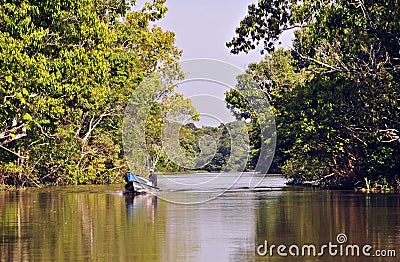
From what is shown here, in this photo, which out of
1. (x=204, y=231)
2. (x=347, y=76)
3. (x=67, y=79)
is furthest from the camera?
(x=347, y=76)

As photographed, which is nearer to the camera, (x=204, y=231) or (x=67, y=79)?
(x=204, y=231)

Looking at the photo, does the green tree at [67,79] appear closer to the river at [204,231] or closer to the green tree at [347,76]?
the river at [204,231]

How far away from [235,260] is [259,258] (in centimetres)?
57

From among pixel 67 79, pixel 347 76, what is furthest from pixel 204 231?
pixel 347 76

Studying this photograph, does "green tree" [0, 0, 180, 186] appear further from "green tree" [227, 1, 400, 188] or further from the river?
"green tree" [227, 1, 400, 188]

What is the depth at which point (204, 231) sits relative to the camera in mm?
23750

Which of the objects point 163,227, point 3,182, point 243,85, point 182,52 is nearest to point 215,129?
point 243,85

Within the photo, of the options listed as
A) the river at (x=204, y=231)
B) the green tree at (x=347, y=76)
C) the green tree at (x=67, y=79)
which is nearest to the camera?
the river at (x=204, y=231)

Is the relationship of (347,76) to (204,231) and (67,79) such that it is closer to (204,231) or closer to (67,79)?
(67,79)

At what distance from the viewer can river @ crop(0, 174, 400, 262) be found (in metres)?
18.3

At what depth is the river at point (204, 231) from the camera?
60.0ft

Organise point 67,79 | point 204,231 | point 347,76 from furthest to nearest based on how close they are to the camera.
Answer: point 347,76
point 67,79
point 204,231

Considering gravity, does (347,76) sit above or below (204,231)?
above

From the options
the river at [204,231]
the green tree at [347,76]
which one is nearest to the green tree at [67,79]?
the river at [204,231]
